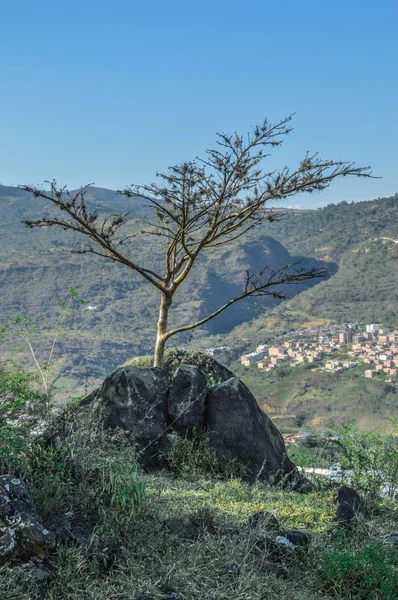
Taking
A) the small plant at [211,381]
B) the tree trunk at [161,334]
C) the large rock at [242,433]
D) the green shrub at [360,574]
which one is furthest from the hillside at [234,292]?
the green shrub at [360,574]

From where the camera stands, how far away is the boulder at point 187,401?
7.36 m

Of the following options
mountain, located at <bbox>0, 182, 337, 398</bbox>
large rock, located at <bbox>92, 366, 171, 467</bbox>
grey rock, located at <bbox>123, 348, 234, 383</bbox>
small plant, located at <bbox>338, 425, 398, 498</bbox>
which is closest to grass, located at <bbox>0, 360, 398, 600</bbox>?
small plant, located at <bbox>338, 425, 398, 498</bbox>

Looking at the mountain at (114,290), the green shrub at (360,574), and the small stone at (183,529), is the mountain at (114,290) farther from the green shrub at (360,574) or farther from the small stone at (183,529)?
the green shrub at (360,574)

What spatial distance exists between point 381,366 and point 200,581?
7379cm

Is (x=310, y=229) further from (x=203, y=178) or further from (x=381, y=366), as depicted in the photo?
(x=203, y=178)

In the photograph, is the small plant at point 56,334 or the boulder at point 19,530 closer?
the boulder at point 19,530

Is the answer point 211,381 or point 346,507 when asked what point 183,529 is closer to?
point 346,507

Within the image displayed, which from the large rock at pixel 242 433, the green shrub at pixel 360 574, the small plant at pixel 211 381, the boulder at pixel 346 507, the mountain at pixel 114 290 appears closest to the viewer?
the green shrub at pixel 360 574

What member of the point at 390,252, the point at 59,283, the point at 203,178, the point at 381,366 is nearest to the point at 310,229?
the point at 390,252

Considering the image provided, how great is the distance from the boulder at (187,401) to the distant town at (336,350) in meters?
66.4

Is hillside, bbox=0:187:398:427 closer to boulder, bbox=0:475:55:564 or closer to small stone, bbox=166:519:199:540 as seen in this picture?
small stone, bbox=166:519:199:540

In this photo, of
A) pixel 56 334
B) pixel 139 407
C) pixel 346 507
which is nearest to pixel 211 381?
pixel 139 407

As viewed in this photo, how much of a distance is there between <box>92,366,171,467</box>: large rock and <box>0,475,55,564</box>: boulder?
9.41ft

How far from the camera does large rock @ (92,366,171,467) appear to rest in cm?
712
